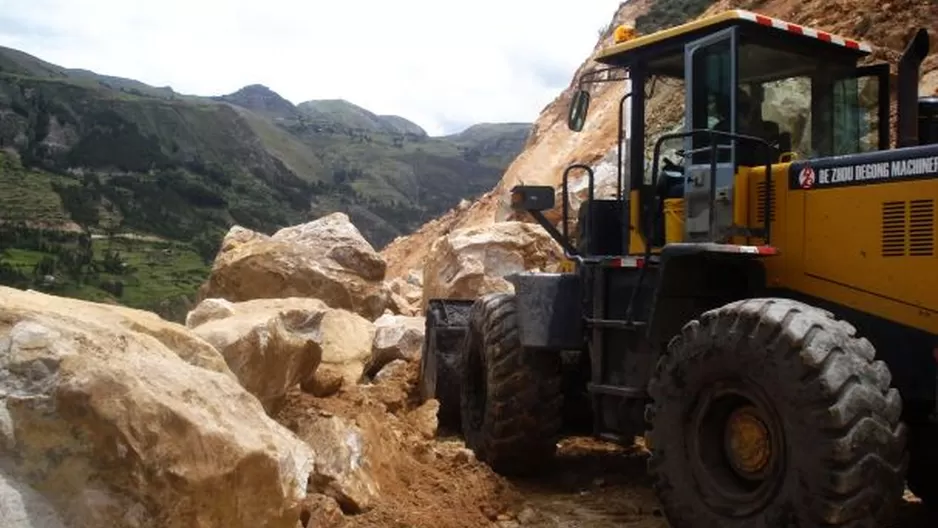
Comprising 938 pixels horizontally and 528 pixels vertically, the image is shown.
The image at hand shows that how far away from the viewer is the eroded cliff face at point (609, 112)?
496 inches

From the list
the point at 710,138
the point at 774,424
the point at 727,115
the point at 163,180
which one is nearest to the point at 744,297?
the point at 710,138

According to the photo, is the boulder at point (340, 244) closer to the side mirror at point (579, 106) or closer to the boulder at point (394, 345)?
the boulder at point (394, 345)

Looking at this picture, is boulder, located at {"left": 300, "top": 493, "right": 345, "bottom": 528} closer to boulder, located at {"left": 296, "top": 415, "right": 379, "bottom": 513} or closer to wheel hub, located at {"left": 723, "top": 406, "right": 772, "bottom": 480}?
boulder, located at {"left": 296, "top": 415, "right": 379, "bottom": 513}

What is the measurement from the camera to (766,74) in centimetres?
598

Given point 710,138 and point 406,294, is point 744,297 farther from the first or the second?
point 406,294

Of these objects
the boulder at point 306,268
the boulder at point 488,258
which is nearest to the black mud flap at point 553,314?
the boulder at point 306,268

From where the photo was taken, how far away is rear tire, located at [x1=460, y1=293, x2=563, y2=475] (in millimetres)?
6801

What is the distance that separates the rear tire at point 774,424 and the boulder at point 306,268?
261 inches

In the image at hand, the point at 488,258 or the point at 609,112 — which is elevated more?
the point at 609,112

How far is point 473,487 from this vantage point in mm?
6426

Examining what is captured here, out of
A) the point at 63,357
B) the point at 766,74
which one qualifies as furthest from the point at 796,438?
the point at 63,357

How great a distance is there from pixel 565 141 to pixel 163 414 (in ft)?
65.4

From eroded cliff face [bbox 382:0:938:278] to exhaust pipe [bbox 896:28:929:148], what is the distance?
0.75 m

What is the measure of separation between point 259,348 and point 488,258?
6.91 metres
